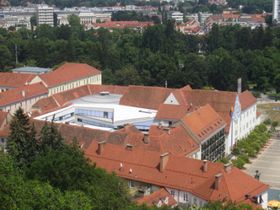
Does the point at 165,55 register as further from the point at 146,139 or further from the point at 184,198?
the point at 184,198

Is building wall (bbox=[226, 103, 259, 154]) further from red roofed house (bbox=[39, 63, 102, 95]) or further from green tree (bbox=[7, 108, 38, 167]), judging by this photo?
red roofed house (bbox=[39, 63, 102, 95])

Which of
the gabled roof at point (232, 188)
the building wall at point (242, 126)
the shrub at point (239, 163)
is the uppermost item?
the gabled roof at point (232, 188)

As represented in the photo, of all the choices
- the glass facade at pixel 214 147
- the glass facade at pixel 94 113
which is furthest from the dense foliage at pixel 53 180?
the glass facade at pixel 94 113

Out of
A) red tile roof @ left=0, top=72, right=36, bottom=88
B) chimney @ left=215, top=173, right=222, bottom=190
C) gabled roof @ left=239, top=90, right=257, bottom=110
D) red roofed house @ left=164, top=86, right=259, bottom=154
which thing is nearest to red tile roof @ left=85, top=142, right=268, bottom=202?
chimney @ left=215, top=173, right=222, bottom=190

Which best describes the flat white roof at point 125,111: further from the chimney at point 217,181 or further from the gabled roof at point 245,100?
the chimney at point 217,181

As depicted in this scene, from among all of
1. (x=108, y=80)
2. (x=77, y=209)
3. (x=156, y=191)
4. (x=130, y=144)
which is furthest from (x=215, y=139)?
(x=108, y=80)

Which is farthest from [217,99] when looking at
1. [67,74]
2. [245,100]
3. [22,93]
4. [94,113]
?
[67,74]
